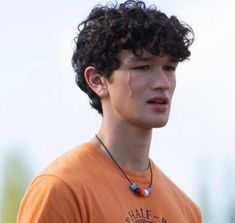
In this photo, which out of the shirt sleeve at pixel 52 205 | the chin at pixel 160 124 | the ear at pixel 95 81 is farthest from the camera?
the ear at pixel 95 81

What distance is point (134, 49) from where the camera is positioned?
5.39 m

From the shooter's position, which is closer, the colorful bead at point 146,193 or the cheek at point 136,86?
the cheek at point 136,86

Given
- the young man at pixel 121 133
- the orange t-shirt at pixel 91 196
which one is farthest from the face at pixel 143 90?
the orange t-shirt at pixel 91 196

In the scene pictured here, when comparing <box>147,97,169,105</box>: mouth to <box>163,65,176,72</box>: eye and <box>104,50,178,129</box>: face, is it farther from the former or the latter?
<box>163,65,176,72</box>: eye

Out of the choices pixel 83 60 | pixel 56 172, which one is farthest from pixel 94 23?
pixel 56 172

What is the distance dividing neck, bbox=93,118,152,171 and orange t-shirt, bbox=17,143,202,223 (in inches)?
1.9

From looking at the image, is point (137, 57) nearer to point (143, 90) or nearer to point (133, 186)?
point (143, 90)

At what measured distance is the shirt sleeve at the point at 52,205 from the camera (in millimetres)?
5000

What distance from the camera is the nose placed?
17.3 feet

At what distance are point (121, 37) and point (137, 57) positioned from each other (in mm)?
190

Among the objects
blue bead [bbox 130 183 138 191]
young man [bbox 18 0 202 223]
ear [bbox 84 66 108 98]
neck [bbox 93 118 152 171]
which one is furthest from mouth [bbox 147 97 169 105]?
blue bead [bbox 130 183 138 191]

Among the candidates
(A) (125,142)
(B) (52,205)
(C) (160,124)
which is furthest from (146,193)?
(B) (52,205)

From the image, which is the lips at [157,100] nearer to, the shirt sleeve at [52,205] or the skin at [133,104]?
the skin at [133,104]

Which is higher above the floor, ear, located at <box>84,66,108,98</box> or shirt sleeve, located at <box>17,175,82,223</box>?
ear, located at <box>84,66,108,98</box>
